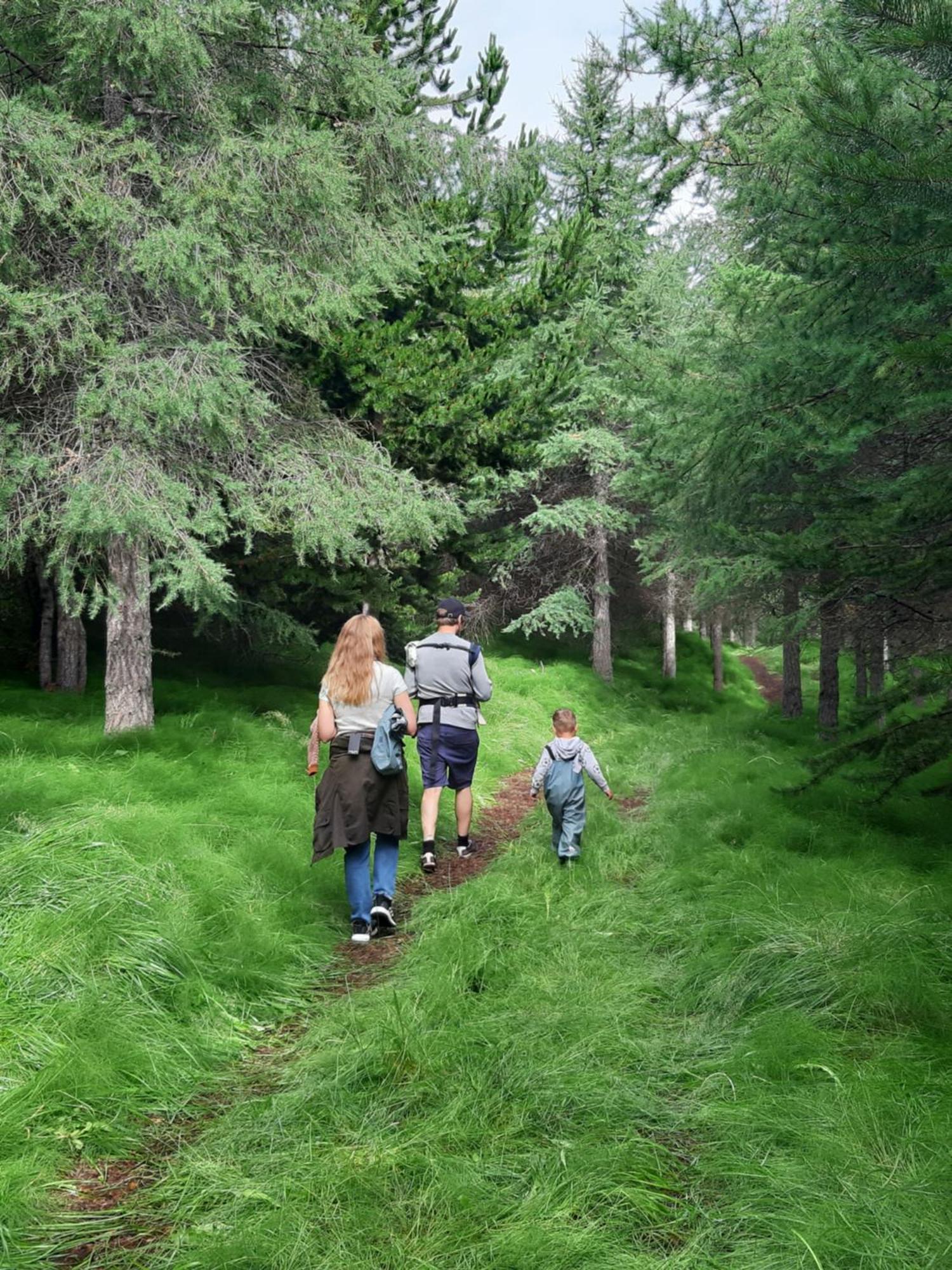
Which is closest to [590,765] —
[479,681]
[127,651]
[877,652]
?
[479,681]

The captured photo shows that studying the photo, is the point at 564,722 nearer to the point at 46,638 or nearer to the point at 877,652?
the point at 877,652

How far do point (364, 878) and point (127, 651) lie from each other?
12.9ft

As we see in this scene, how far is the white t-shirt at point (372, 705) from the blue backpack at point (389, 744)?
6 cm

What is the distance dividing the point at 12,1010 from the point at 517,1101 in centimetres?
229

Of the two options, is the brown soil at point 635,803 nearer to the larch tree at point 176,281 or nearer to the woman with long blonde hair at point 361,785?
the larch tree at point 176,281

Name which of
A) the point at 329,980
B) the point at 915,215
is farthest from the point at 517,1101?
the point at 915,215

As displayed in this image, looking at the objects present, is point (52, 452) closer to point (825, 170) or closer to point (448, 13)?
point (825, 170)

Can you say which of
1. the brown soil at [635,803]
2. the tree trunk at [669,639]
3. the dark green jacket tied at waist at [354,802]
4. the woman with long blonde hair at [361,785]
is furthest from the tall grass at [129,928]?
the tree trunk at [669,639]

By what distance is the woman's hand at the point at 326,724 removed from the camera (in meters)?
5.78

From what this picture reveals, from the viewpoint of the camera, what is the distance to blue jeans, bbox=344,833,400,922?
5582mm

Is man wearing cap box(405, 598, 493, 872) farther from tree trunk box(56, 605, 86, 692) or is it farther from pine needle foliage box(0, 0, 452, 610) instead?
tree trunk box(56, 605, 86, 692)

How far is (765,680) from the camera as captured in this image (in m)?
37.0

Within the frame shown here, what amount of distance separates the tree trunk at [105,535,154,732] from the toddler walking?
4.04 metres

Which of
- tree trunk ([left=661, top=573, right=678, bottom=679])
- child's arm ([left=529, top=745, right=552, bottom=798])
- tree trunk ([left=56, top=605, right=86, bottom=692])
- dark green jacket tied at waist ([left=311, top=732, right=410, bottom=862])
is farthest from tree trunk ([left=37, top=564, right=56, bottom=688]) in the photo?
tree trunk ([left=661, top=573, right=678, bottom=679])
